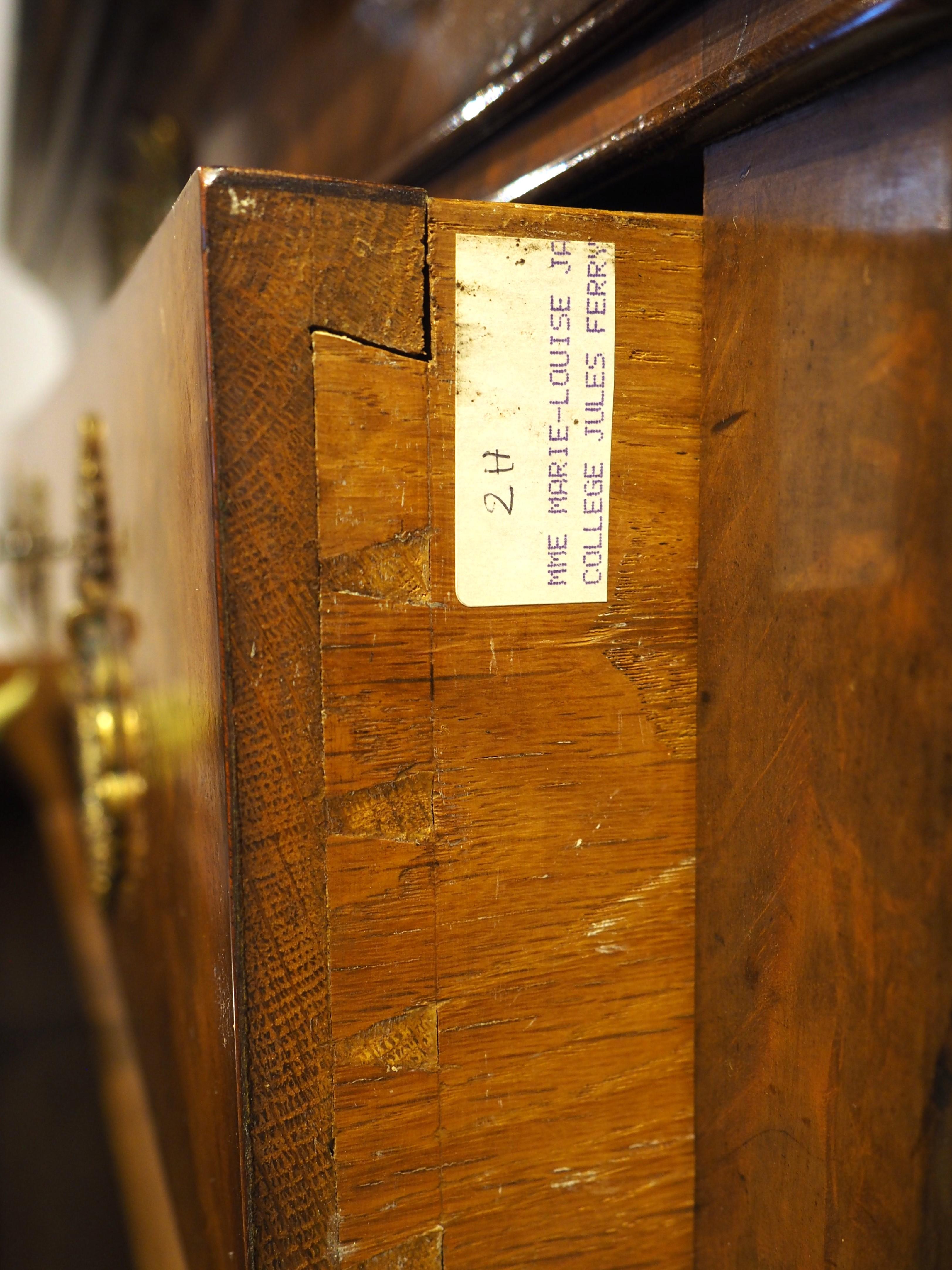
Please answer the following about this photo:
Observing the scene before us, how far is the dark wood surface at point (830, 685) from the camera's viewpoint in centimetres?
44

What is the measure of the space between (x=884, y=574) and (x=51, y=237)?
246 centimetres

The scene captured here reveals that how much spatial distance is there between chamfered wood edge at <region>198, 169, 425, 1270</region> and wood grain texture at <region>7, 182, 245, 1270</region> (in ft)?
0.04

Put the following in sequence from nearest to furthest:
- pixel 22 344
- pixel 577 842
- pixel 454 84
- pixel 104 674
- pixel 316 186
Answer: pixel 316 186, pixel 577 842, pixel 454 84, pixel 104 674, pixel 22 344

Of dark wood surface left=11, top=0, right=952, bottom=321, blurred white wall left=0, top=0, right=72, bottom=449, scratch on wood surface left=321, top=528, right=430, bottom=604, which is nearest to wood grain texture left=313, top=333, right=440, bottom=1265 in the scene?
scratch on wood surface left=321, top=528, right=430, bottom=604

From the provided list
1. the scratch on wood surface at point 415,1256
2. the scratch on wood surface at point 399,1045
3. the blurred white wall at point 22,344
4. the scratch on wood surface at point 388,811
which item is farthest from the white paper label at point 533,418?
the blurred white wall at point 22,344

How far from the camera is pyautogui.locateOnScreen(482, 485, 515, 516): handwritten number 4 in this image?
1.73 feet

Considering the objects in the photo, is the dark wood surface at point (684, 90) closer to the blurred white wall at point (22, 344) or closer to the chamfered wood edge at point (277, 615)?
the chamfered wood edge at point (277, 615)

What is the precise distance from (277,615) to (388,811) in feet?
0.42

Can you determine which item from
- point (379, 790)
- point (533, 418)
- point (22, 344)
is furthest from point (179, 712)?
point (22, 344)

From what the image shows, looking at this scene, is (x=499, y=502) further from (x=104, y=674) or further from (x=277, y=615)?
(x=104, y=674)

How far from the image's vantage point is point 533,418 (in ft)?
1.75

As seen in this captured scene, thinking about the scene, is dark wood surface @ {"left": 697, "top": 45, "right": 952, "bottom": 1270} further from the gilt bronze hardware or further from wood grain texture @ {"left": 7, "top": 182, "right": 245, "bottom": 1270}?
the gilt bronze hardware

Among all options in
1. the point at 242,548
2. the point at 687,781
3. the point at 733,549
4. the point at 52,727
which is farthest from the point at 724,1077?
the point at 52,727

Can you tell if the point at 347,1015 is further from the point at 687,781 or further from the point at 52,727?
the point at 52,727
